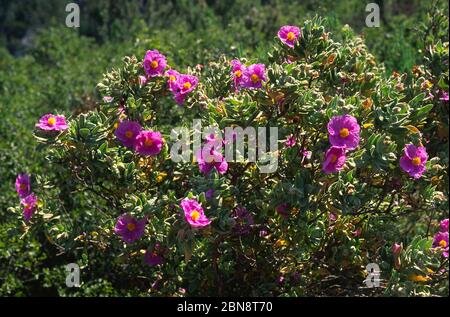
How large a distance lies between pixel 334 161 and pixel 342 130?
0.12 m

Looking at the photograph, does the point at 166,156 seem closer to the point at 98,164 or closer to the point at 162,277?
the point at 98,164

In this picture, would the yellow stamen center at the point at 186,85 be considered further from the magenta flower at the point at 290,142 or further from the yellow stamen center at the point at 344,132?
the yellow stamen center at the point at 344,132

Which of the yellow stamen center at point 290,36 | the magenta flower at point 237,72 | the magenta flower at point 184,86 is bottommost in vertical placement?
the magenta flower at point 184,86

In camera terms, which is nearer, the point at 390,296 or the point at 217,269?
the point at 390,296

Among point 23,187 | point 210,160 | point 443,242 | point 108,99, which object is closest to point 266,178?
point 210,160

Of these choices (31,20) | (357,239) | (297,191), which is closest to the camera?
(297,191)

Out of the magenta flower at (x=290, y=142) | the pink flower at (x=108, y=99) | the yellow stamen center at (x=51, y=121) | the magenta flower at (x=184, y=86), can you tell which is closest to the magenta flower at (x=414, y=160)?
the magenta flower at (x=290, y=142)

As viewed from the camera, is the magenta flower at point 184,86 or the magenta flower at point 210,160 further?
the magenta flower at point 184,86

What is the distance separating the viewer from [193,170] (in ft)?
8.63

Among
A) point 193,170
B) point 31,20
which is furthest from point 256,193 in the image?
point 31,20

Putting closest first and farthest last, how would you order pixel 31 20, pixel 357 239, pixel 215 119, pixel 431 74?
pixel 215 119, pixel 357 239, pixel 431 74, pixel 31 20

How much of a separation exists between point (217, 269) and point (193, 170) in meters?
0.50

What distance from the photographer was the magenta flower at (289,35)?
2.79m

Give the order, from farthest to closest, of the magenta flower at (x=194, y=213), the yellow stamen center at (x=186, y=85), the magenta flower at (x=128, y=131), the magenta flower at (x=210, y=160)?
the yellow stamen center at (x=186, y=85)
the magenta flower at (x=128, y=131)
the magenta flower at (x=210, y=160)
the magenta flower at (x=194, y=213)
